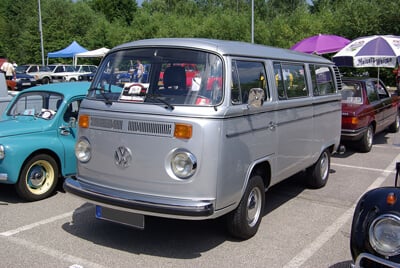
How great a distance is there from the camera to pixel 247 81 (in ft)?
14.7

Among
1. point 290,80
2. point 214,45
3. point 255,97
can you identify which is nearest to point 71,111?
point 214,45

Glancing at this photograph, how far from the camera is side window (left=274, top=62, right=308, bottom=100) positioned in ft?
16.9

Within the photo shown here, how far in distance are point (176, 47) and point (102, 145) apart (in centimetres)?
126

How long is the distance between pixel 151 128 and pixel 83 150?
986 mm

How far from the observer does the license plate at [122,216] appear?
13.4ft

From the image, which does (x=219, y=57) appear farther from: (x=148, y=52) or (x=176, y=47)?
(x=148, y=52)

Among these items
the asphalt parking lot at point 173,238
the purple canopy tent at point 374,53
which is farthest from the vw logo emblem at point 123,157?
the purple canopy tent at point 374,53

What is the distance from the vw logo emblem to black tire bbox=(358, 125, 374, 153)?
667 centimetres

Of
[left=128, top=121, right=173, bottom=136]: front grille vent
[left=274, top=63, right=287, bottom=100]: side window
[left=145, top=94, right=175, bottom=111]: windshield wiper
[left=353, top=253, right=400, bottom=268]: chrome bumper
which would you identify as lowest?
[left=353, top=253, right=400, bottom=268]: chrome bumper

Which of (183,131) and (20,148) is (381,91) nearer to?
(183,131)

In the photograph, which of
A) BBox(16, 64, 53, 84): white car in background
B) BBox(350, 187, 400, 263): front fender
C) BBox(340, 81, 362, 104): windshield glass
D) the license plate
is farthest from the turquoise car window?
BBox(16, 64, 53, 84): white car in background

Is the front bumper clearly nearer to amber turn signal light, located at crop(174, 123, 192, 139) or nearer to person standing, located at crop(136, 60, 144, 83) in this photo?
amber turn signal light, located at crop(174, 123, 192, 139)

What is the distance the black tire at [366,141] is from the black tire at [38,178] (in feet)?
21.4

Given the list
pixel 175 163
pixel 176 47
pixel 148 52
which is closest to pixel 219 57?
pixel 176 47
